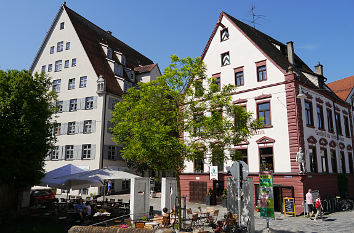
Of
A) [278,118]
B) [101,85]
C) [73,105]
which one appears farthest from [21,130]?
[73,105]

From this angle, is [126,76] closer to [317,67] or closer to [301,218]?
[317,67]

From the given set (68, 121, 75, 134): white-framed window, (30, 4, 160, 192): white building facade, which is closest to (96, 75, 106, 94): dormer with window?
(30, 4, 160, 192): white building facade

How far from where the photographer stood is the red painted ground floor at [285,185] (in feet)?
62.8

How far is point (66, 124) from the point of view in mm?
34844

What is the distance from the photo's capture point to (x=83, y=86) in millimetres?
34969

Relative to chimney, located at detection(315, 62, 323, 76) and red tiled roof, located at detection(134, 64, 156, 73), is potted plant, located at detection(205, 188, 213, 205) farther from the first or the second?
red tiled roof, located at detection(134, 64, 156, 73)

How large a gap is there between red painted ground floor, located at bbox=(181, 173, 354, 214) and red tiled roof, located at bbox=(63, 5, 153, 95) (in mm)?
15747

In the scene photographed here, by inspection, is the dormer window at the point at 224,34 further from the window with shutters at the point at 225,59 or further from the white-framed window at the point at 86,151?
the white-framed window at the point at 86,151

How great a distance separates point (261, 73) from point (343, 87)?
18589 mm

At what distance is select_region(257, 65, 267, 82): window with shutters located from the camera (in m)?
22.4

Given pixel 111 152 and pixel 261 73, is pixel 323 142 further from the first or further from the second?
pixel 111 152

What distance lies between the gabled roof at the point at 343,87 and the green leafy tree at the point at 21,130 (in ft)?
98.9

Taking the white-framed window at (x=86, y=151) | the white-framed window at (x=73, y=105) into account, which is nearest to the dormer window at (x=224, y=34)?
the white-framed window at (x=86, y=151)

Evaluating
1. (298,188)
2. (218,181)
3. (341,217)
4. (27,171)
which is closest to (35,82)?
(27,171)
